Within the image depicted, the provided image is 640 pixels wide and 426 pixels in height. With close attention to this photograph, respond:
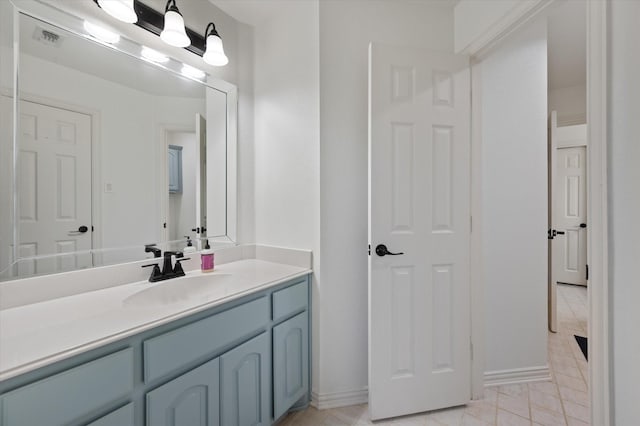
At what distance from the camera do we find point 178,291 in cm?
140

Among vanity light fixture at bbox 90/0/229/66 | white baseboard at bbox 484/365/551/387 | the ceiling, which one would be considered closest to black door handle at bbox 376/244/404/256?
white baseboard at bbox 484/365/551/387

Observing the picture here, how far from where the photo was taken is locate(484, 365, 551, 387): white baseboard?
1871 millimetres

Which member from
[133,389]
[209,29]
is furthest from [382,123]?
[133,389]

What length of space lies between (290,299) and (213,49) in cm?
152

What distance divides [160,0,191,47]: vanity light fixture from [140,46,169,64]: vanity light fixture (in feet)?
0.28

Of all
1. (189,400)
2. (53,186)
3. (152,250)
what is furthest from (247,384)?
(53,186)

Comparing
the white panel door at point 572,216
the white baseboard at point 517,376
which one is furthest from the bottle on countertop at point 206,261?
the white panel door at point 572,216

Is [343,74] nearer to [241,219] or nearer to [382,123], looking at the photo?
[382,123]

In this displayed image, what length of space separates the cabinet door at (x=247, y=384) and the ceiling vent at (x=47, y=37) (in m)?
1.47

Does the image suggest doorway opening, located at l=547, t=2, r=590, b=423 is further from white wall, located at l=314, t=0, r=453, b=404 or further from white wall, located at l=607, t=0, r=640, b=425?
white wall, located at l=314, t=0, r=453, b=404

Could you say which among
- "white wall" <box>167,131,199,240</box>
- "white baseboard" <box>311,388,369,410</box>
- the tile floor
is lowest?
the tile floor

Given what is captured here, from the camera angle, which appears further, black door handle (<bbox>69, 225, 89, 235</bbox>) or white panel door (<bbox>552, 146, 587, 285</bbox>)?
white panel door (<bbox>552, 146, 587, 285</bbox>)

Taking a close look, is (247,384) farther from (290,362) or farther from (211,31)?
(211,31)

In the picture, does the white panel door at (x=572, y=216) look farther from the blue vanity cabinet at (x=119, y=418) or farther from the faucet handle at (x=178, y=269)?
the blue vanity cabinet at (x=119, y=418)
